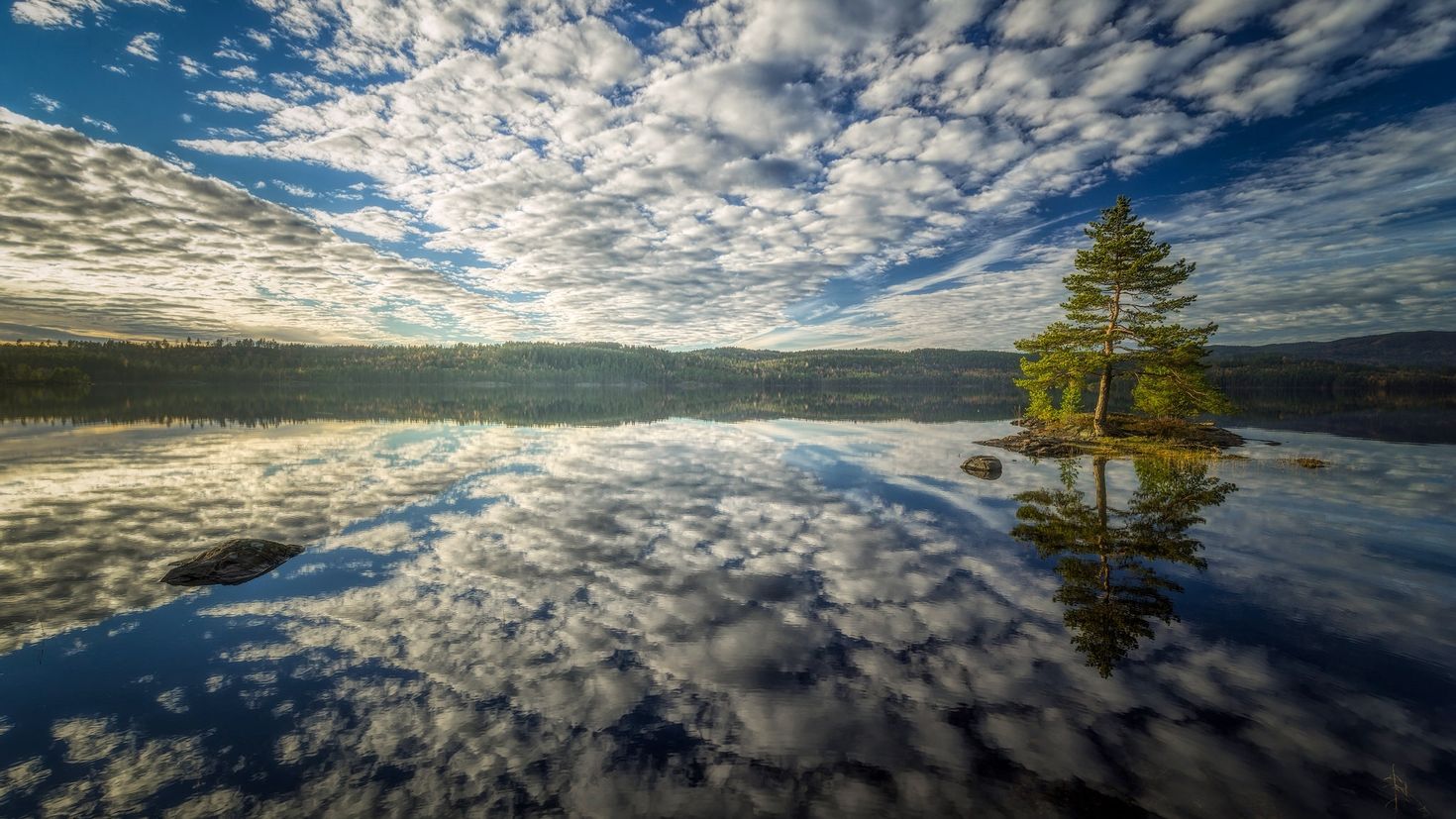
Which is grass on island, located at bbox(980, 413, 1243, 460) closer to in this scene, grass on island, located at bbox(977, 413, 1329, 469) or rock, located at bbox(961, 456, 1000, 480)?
grass on island, located at bbox(977, 413, 1329, 469)

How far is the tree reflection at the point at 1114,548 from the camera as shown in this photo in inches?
396

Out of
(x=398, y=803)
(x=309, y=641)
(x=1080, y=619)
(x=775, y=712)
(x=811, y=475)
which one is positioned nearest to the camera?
(x=398, y=803)

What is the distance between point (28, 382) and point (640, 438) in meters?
235

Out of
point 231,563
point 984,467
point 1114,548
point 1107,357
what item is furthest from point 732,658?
point 1107,357

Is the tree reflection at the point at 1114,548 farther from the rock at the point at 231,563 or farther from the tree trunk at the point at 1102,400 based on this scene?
the rock at the point at 231,563

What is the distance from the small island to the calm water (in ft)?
52.6

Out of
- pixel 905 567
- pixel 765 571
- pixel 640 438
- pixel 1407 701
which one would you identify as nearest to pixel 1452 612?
pixel 1407 701

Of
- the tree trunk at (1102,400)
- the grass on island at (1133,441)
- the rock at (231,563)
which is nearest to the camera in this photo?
the rock at (231,563)

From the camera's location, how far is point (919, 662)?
8930mm

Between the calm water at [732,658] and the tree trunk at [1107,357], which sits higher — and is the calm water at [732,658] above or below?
below

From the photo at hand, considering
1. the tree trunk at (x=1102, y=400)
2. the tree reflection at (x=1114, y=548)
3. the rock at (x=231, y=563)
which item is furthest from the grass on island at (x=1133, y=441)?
the rock at (x=231, y=563)

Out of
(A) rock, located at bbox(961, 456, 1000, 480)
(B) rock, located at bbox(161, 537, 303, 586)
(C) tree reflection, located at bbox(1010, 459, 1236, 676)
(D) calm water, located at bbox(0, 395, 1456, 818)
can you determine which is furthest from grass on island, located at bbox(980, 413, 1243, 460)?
(B) rock, located at bbox(161, 537, 303, 586)

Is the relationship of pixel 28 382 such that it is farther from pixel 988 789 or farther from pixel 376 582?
pixel 988 789

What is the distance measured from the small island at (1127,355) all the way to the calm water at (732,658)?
16.0 meters
